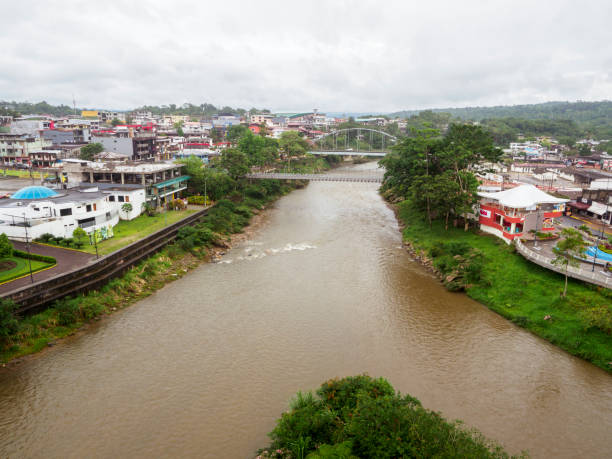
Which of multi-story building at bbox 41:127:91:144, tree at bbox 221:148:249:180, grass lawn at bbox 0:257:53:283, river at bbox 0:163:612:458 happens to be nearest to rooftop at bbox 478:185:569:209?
river at bbox 0:163:612:458

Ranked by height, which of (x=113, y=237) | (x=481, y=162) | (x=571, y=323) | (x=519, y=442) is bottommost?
(x=519, y=442)

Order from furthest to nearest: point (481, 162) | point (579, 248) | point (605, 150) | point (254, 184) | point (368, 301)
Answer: point (605, 150) < point (254, 184) < point (481, 162) < point (368, 301) < point (579, 248)

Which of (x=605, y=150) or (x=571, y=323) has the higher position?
(x=605, y=150)

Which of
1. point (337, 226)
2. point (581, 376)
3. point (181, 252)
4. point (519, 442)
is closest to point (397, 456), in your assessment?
point (519, 442)

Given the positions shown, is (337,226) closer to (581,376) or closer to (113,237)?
(113,237)

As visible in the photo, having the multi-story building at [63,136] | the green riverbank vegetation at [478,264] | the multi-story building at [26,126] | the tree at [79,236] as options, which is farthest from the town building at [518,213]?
the multi-story building at [26,126]

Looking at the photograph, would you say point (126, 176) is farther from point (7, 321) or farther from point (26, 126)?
point (26, 126)
